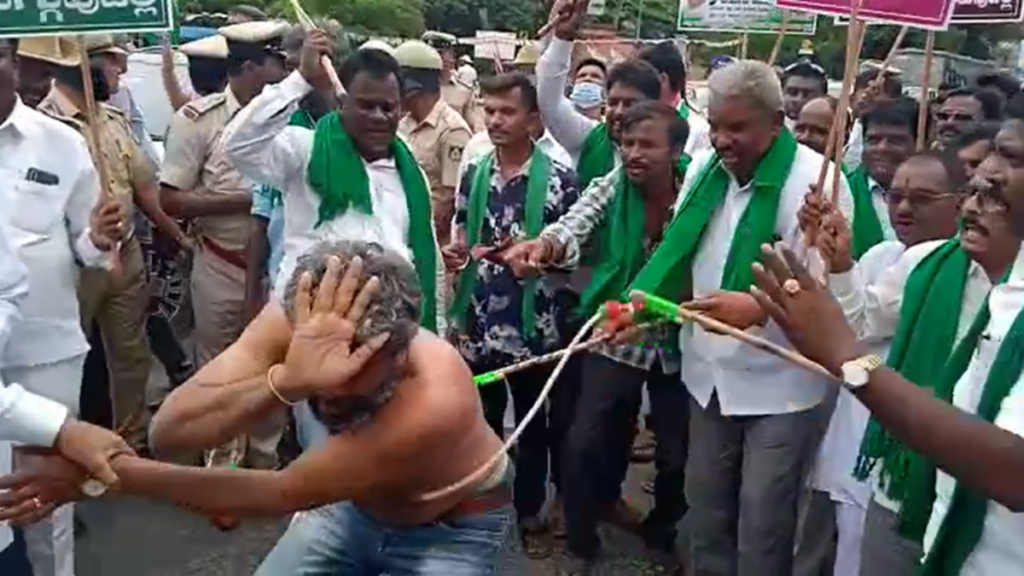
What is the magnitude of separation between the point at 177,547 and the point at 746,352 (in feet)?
7.73

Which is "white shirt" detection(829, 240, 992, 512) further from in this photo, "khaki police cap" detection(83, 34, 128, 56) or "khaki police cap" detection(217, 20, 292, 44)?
"khaki police cap" detection(83, 34, 128, 56)

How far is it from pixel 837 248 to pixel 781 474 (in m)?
0.79

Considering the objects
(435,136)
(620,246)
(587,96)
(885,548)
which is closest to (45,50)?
(435,136)

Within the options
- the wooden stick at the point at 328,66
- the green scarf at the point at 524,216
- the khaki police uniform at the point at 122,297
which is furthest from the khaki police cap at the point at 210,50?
the green scarf at the point at 524,216

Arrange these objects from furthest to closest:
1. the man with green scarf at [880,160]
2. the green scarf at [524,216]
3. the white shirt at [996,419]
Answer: the green scarf at [524,216] < the man with green scarf at [880,160] < the white shirt at [996,419]

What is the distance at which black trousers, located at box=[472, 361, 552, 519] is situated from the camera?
206 inches

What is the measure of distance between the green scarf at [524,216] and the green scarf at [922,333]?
183cm

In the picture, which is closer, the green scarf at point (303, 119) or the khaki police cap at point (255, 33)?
the green scarf at point (303, 119)

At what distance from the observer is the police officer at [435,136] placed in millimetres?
6441

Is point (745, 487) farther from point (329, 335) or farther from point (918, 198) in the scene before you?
point (329, 335)

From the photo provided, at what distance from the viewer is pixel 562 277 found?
5148 millimetres

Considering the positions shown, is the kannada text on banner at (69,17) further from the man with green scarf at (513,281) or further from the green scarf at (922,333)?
the green scarf at (922,333)

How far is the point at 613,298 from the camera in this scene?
4.79 m

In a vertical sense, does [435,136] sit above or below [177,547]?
above
